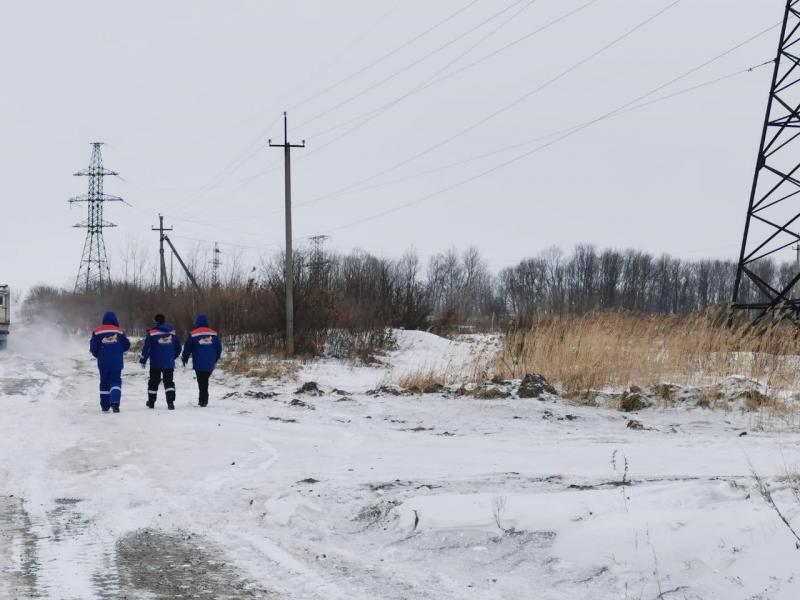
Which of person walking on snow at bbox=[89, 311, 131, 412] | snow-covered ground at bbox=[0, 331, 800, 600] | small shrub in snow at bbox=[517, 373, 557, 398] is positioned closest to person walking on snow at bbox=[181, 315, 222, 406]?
person walking on snow at bbox=[89, 311, 131, 412]

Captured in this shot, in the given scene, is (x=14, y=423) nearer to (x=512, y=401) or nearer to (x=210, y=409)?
(x=210, y=409)

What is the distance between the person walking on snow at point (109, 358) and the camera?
14852 millimetres

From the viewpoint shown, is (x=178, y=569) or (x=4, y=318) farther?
(x=4, y=318)

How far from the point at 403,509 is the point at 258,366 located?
18.2 meters

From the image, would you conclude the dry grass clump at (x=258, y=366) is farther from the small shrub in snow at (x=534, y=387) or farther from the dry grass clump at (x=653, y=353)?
the small shrub in snow at (x=534, y=387)

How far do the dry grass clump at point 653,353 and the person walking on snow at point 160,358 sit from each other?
6216mm

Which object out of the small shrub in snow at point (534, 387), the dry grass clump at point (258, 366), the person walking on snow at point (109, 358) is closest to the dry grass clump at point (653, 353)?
the small shrub in snow at point (534, 387)

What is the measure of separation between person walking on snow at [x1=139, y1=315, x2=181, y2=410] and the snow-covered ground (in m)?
2.78

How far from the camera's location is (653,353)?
560 inches

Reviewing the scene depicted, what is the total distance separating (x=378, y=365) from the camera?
89.0ft

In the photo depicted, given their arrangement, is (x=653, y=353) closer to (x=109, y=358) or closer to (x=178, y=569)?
(x=109, y=358)

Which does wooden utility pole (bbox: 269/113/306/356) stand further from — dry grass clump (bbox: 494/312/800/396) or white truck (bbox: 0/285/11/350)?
white truck (bbox: 0/285/11/350)

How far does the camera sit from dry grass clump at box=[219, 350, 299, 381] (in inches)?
876

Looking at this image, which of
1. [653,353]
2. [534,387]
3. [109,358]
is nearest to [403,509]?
[534,387]
